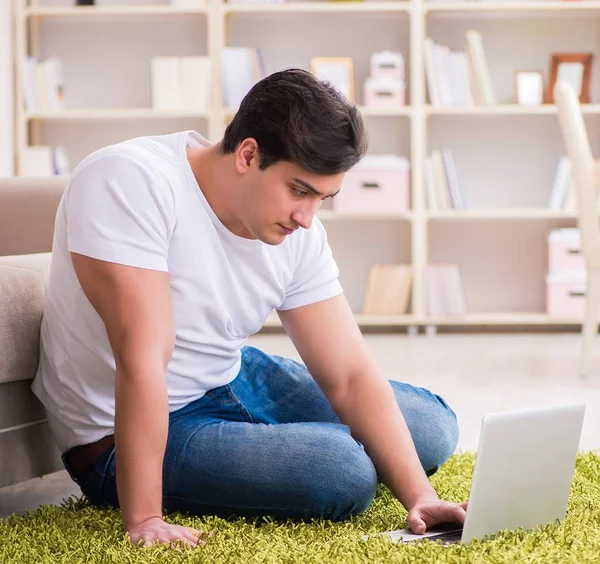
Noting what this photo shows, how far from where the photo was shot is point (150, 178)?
4.05 feet

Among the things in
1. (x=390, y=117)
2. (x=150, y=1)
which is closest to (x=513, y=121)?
(x=390, y=117)

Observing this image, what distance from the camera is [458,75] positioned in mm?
4195

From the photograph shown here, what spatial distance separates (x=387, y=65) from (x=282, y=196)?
10.2ft

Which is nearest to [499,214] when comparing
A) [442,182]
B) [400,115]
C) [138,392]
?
[442,182]

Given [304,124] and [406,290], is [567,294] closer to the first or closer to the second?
[406,290]

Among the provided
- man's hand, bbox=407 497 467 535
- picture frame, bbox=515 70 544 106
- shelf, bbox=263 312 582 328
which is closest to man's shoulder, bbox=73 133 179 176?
man's hand, bbox=407 497 467 535

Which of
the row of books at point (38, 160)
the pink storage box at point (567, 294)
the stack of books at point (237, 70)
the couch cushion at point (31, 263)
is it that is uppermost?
the stack of books at point (237, 70)

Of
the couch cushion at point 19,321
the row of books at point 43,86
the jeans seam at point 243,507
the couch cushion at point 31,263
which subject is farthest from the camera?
the row of books at point 43,86

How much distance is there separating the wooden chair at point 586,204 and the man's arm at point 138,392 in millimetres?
1997

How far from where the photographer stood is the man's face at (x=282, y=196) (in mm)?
1206

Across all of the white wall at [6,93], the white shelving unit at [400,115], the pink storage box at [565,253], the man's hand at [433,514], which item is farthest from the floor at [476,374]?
the white wall at [6,93]

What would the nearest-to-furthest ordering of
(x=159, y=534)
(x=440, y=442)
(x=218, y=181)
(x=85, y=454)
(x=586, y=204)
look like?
(x=159, y=534) < (x=218, y=181) < (x=85, y=454) < (x=440, y=442) < (x=586, y=204)

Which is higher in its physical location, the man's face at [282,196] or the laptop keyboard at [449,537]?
the man's face at [282,196]

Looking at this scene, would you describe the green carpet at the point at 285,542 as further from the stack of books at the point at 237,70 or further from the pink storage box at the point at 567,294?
the stack of books at the point at 237,70
